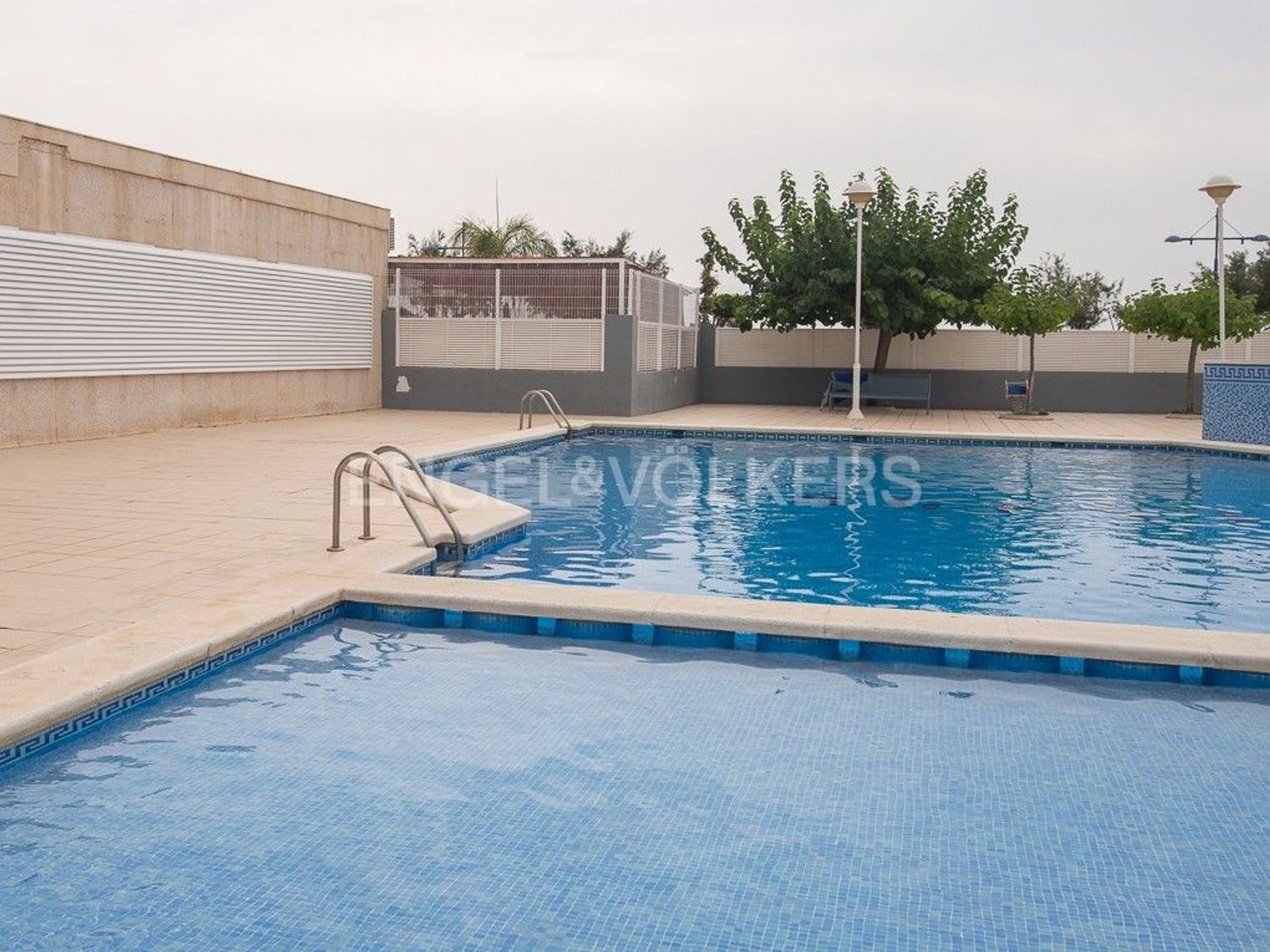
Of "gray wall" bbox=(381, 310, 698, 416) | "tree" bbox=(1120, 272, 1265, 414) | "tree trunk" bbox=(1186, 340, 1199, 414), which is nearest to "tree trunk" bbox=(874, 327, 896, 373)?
"tree" bbox=(1120, 272, 1265, 414)

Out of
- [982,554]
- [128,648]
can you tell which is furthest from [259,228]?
[128,648]

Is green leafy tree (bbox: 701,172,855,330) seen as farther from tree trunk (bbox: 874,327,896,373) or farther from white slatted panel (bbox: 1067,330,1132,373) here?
white slatted panel (bbox: 1067,330,1132,373)

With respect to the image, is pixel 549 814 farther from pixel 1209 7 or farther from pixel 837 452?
pixel 1209 7

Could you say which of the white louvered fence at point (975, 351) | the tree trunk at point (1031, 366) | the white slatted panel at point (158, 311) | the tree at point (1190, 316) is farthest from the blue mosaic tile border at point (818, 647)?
the white louvered fence at point (975, 351)

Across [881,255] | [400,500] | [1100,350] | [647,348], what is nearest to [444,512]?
[400,500]

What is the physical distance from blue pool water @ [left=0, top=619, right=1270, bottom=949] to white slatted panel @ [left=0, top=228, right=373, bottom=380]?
30.4ft

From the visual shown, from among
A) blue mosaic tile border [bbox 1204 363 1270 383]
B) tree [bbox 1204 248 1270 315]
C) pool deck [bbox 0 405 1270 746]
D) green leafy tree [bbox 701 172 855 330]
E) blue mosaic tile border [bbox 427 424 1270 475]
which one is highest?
tree [bbox 1204 248 1270 315]

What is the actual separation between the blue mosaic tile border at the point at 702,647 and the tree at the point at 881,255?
1569cm

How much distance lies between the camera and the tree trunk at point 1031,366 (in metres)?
21.0

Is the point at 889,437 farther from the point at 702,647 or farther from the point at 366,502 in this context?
the point at 702,647

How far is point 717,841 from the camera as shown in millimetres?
3756

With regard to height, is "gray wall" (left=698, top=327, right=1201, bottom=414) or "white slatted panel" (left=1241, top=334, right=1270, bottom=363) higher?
"white slatted panel" (left=1241, top=334, right=1270, bottom=363)

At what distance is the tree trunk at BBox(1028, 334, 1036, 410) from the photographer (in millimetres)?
21008

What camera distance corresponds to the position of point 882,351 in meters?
22.9
